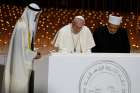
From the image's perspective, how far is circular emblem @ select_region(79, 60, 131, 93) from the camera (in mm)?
4055

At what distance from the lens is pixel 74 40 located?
217 inches

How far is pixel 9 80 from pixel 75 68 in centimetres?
110

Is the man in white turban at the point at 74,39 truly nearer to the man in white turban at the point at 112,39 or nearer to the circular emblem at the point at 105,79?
the man in white turban at the point at 112,39

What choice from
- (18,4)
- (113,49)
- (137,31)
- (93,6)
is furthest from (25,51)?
(137,31)

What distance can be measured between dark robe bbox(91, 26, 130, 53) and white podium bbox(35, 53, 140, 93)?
4.66 feet

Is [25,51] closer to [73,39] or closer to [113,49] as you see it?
→ [73,39]

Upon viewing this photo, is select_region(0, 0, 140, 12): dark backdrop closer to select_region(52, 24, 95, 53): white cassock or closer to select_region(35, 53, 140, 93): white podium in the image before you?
select_region(52, 24, 95, 53): white cassock

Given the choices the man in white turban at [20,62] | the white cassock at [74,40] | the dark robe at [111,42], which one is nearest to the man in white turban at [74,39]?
the white cassock at [74,40]

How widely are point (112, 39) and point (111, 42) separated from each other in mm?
40

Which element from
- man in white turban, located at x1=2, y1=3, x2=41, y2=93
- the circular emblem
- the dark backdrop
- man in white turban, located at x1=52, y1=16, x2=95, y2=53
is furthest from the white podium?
the dark backdrop

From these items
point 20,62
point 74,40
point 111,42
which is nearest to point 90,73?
point 20,62

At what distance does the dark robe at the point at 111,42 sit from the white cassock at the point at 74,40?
0.47ft

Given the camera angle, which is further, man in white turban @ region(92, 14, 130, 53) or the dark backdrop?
the dark backdrop

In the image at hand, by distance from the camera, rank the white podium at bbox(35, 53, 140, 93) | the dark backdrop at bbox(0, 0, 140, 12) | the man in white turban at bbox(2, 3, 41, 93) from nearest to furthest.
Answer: the white podium at bbox(35, 53, 140, 93), the man in white turban at bbox(2, 3, 41, 93), the dark backdrop at bbox(0, 0, 140, 12)
